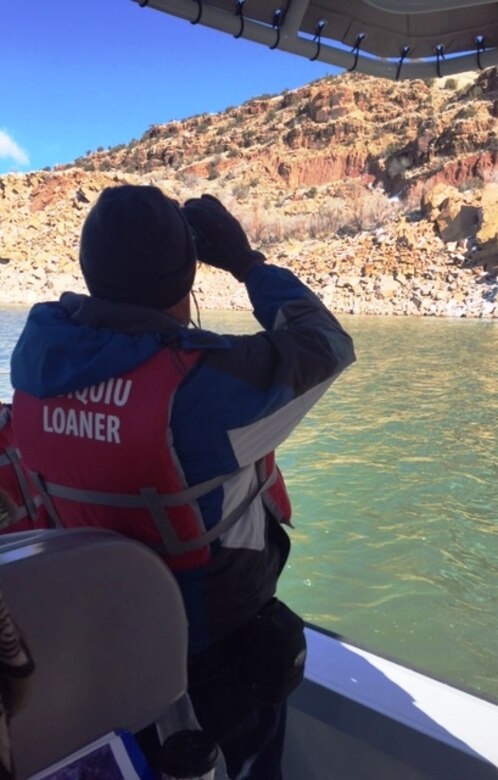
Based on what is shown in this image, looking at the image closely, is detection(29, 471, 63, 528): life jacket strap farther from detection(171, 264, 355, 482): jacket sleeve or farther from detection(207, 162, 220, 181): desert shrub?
detection(207, 162, 220, 181): desert shrub

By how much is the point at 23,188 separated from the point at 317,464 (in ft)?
149

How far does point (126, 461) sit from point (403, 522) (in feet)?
14.1

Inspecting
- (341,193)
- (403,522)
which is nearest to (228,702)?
(403,522)

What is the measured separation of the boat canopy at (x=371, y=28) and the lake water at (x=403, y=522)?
2.26 m

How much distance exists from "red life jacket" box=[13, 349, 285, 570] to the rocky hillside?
61.7 feet

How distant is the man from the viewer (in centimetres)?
102

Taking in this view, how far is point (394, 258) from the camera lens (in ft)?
98.9

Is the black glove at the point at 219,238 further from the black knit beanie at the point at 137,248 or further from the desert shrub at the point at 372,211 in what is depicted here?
the desert shrub at the point at 372,211

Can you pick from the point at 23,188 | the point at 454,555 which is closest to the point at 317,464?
the point at 454,555

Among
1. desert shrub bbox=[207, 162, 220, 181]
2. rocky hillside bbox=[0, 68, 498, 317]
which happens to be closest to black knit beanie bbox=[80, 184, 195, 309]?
rocky hillside bbox=[0, 68, 498, 317]

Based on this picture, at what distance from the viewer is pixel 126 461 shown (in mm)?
1029

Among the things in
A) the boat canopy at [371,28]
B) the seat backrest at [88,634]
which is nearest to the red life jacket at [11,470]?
the seat backrest at [88,634]

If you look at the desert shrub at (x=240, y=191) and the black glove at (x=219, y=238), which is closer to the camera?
the black glove at (x=219, y=238)

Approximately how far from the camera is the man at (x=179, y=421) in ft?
3.35
